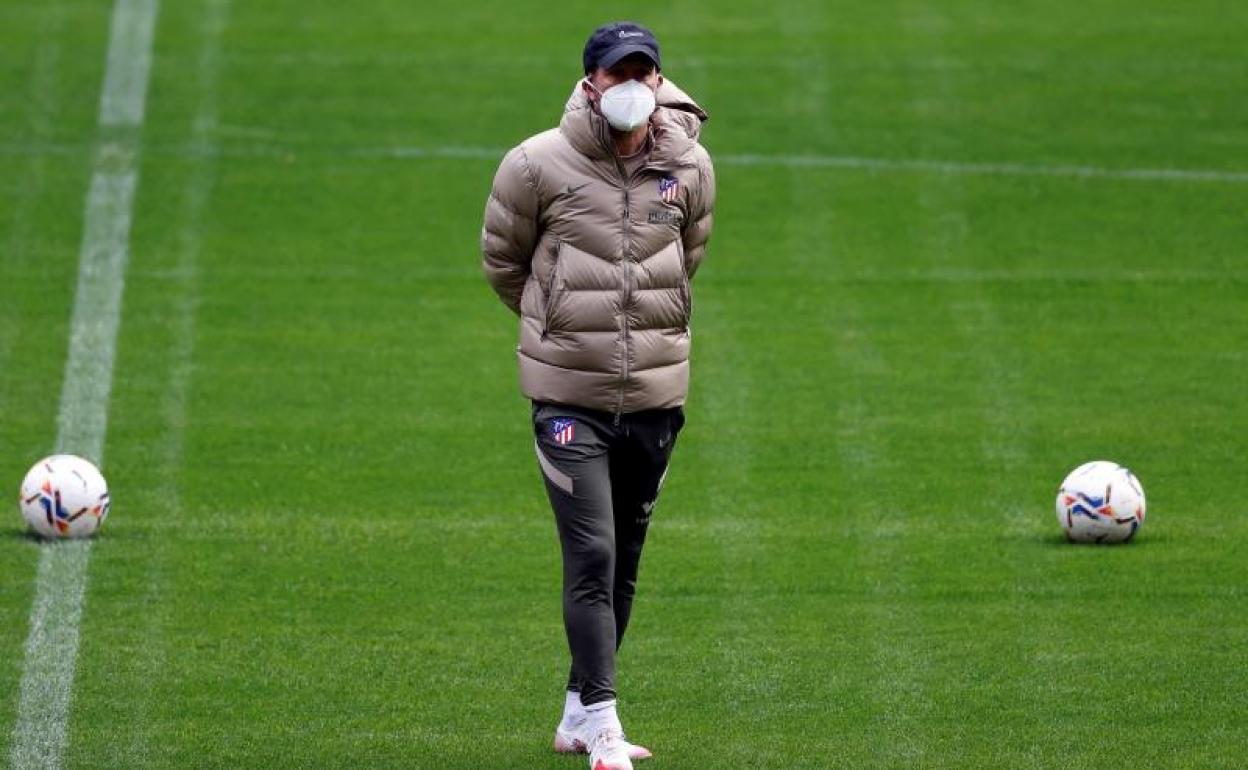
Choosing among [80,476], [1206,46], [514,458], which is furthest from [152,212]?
[1206,46]

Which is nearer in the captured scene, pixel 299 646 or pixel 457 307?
pixel 299 646

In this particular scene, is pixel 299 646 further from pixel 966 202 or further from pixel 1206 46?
pixel 1206 46

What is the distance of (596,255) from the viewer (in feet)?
24.1

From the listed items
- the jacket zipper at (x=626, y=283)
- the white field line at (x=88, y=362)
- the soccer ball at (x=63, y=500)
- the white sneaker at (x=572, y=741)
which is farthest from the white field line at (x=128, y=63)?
the jacket zipper at (x=626, y=283)

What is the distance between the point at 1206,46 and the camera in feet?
67.6

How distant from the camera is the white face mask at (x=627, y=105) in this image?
7219mm

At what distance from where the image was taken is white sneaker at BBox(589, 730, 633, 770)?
7.23 meters

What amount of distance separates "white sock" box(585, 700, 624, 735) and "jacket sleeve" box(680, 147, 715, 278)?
1425 mm

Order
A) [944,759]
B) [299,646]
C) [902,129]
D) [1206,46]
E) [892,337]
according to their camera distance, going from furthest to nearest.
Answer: [1206,46], [902,129], [892,337], [299,646], [944,759]

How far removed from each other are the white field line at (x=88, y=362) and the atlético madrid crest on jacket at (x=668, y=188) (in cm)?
271

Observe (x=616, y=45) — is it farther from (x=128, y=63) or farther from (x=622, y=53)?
(x=128, y=63)

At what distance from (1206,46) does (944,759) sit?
14225mm

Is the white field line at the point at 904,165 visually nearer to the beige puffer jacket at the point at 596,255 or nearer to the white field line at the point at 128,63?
the white field line at the point at 128,63

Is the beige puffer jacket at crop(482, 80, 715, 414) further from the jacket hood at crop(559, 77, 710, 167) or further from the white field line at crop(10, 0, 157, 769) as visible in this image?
the white field line at crop(10, 0, 157, 769)
